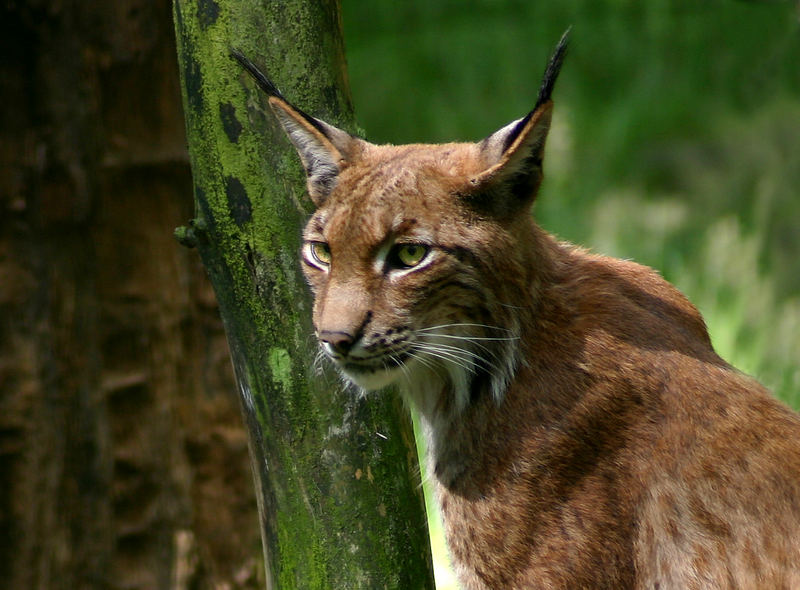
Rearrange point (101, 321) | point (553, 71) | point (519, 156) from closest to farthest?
point (553, 71), point (519, 156), point (101, 321)

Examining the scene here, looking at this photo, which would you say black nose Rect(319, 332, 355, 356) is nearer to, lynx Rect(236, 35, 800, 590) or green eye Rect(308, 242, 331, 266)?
lynx Rect(236, 35, 800, 590)

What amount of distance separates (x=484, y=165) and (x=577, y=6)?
456cm

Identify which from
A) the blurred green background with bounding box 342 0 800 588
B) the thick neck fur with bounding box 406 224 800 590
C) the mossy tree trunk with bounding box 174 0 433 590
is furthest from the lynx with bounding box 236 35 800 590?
the blurred green background with bounding box 342 0 800 588

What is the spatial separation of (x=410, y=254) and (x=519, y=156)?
0.42 m

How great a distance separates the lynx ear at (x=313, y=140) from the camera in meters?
3.37

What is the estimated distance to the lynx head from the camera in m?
3.17

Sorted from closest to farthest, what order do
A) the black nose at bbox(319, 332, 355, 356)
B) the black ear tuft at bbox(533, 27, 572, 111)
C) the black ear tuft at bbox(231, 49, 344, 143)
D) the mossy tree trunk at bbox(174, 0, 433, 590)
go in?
1. the black ear tuft at bbox(533, 27, 572, 111)
2. the black nose at bbox(319, 332, 355, 356)
3. the black ear tuft at bbox(231, 49, 344, 143)
4. the mossy tree trunk at bbox(174, 0, 433, 590)

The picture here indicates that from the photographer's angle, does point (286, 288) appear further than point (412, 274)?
Yes

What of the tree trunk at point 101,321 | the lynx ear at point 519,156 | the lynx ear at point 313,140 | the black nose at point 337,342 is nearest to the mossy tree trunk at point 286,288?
the lynx ear at point 313,140

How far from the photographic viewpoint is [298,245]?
362 cm

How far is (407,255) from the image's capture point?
321cm

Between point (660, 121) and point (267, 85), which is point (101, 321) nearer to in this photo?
point (267, 85)

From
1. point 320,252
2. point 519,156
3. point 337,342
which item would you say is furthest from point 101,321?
point 519,156

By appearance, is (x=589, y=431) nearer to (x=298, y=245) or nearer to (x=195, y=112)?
(x=298, y=245)
